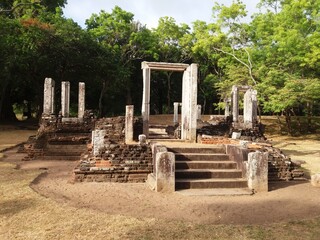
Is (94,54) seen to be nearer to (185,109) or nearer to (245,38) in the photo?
(245,38)

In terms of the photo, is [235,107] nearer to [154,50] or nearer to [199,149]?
[199,149]

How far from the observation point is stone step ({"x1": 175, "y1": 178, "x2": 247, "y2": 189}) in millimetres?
7305

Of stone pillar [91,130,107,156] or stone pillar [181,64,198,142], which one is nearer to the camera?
stone pillar [91,130,107,156]

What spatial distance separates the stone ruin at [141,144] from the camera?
7.58 metres

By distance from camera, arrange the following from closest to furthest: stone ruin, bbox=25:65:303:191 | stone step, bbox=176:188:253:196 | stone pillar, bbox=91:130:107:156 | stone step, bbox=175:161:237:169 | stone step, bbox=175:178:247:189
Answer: stone step, bbox=176:188:253:196, stone step, bbox=175:178:247:189, stone ruin, bbox=25:65:303:191, stone step, bbox=175:161:237:169, stone pillar, bbox=91:130:107:156

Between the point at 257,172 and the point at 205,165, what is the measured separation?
1252 mm

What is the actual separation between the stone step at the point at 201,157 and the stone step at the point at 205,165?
9.2 inches

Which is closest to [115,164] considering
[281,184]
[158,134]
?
[281,184]

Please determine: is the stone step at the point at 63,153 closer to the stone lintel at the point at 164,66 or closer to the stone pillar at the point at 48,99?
the stone pillar at the point at 48,99

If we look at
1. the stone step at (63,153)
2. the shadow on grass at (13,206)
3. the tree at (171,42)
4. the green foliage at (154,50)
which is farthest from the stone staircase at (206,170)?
the tree at (171,42)

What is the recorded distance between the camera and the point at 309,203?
6.43 m

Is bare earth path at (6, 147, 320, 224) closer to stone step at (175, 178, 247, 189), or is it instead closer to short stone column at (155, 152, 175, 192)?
short stone column at (155, 152, 175, 192)

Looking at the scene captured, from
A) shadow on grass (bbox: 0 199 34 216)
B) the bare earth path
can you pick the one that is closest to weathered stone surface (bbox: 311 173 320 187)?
the bare earth path

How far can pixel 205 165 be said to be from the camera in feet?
26.4
